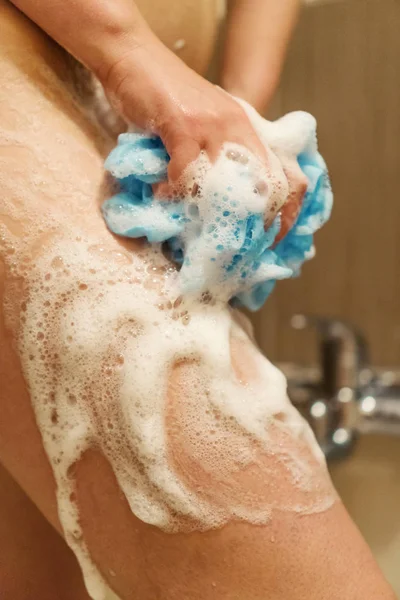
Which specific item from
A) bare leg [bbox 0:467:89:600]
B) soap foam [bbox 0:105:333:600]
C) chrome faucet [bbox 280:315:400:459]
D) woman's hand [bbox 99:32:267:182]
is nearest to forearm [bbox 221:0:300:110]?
woman's hand [bbox 99:32:267:182]

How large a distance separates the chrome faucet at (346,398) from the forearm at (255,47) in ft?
1.91

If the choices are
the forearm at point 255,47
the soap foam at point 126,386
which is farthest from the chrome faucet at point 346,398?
the soap foam at point 126,386

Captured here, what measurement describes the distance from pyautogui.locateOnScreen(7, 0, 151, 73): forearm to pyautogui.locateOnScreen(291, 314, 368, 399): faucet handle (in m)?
0.76

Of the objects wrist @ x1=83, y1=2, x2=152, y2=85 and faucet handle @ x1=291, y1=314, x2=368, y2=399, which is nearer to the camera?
wrist @ x1=83, y1=2, x2=152, y2=85

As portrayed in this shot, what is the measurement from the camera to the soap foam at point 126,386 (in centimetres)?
39

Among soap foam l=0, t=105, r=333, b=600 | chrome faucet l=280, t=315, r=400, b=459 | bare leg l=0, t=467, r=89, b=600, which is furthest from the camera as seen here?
chrome faucet l=280, t=315, r=400, b=459

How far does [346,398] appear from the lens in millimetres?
1061

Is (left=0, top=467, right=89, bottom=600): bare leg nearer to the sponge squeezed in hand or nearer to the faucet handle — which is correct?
the sponge squeezed in hand

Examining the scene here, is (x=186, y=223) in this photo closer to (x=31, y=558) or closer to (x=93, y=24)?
(x=93, y=24)

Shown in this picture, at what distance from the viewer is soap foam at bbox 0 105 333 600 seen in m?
0.39

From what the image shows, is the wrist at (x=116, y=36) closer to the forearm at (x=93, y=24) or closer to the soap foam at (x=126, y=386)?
the forearm at (x=93, y=24)

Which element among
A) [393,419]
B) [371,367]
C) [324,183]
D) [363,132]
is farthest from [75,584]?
[363,132]

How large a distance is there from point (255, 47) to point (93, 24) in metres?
0.25

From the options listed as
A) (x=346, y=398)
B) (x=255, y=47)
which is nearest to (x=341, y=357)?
(x=346, y=398)
